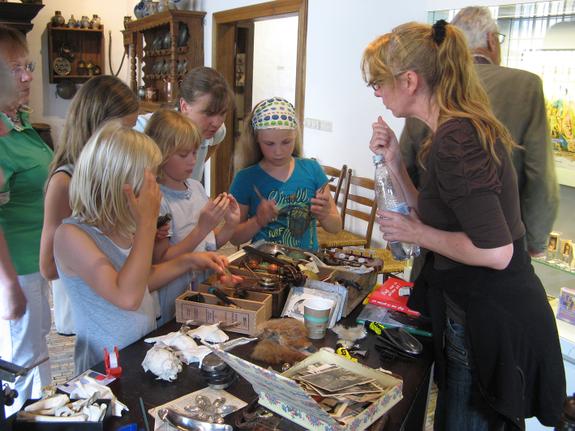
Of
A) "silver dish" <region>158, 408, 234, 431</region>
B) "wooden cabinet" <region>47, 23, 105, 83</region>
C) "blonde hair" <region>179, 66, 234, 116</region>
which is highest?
"wooden cabinet" <region>47, 23, 105, 83</region>

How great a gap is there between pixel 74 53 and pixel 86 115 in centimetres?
584

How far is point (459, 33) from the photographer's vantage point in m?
1.28

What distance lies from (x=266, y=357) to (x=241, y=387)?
0.12 meters

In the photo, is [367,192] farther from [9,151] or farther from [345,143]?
[9,151]

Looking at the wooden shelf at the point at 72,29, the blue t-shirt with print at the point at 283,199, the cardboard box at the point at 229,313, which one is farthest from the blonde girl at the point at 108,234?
the wooden shelf at the point at 72,29

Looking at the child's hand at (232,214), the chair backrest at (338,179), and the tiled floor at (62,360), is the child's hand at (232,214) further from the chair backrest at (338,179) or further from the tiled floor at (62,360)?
the chair backrest at (338,179)

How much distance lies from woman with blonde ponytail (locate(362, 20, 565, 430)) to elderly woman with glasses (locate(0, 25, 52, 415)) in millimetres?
1365

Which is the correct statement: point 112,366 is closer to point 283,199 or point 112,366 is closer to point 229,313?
point 229,313

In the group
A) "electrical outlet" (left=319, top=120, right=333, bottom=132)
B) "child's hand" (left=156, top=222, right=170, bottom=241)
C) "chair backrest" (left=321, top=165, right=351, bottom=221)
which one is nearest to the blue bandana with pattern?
"child's hand" (left=156, top=222, right=170, bottom=241)

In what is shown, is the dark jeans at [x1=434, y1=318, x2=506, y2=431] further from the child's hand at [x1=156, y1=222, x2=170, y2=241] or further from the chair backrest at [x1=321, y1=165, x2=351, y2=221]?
the chair backrest at [x1=321, y1=165, x2=351, y2=221]

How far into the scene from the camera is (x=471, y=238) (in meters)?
1.18

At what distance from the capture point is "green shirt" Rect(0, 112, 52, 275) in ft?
6.31

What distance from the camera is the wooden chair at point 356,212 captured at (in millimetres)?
3570

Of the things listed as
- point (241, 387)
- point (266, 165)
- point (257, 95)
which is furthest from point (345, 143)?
point (241, 387)
